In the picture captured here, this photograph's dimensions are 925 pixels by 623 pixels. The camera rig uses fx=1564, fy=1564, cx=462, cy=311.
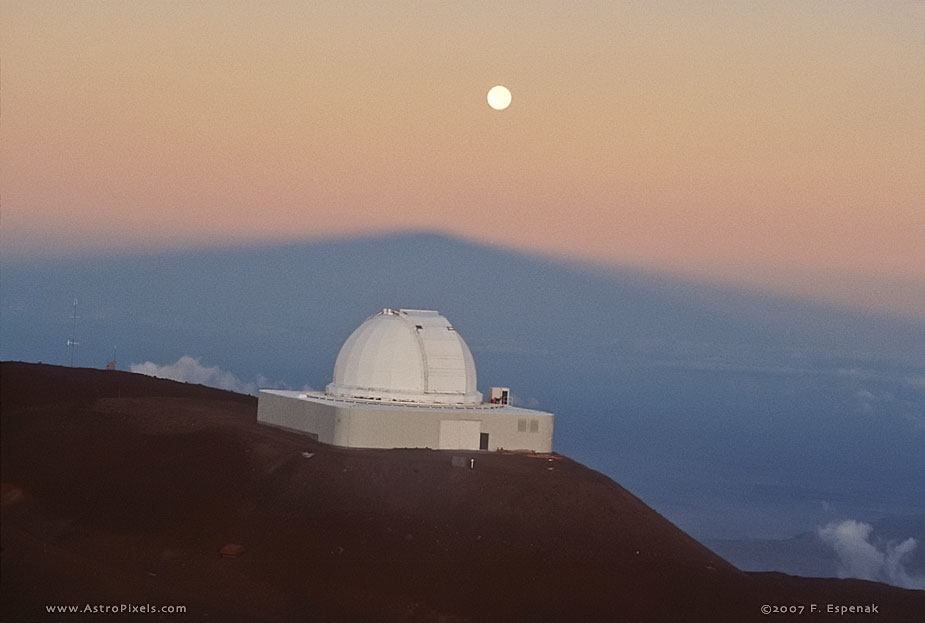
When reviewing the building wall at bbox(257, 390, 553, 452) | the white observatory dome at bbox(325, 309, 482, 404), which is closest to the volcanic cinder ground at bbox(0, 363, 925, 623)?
the building wall at bbox(257, 390, 553, 452)

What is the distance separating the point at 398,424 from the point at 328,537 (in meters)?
7.52

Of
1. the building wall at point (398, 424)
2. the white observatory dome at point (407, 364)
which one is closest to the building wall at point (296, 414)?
the building wall at point (398, 424)

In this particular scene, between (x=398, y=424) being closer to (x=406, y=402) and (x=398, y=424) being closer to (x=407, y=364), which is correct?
(x=406, y=402)

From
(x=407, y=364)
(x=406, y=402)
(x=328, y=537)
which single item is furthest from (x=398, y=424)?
(x=328, y=537)

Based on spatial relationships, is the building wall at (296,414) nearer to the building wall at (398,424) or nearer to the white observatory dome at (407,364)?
the building wall at (398,424)

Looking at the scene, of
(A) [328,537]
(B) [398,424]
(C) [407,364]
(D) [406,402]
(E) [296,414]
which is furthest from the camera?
(E) [296,414]

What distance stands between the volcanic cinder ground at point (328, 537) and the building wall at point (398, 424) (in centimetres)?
82

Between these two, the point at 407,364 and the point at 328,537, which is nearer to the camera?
the point at 328,537

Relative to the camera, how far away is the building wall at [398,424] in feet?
163

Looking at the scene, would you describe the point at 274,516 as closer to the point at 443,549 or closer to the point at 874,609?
the point at 443,549

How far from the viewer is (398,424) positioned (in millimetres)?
50125

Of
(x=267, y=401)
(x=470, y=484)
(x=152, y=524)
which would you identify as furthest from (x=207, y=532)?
(x=267, y=401)

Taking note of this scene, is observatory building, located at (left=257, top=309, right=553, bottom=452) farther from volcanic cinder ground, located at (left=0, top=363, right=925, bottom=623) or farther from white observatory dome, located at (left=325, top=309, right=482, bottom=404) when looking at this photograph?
volcanic cinder ground, located at (left=0, top=363, right=925, bottom=623)

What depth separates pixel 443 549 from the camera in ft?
141
